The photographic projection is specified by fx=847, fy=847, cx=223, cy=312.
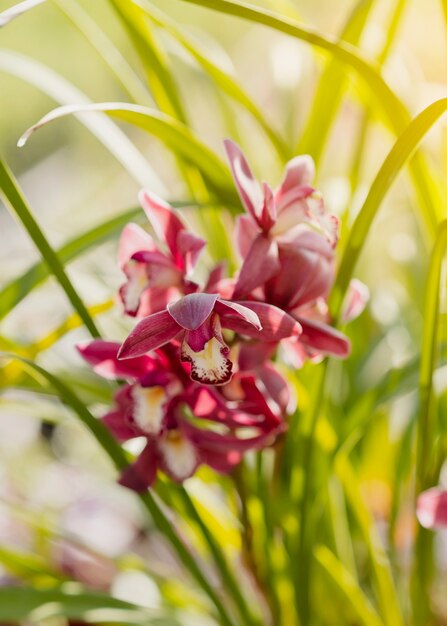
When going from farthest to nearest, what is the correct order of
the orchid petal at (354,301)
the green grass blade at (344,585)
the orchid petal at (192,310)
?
the green grass blade at (344,585)
the orchid petal at (354,301)
the orchid petal at (192,310)

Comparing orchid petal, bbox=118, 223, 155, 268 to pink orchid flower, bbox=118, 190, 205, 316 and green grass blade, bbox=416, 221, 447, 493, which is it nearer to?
pink orchid flower, bbox=118, 190, 205, 316

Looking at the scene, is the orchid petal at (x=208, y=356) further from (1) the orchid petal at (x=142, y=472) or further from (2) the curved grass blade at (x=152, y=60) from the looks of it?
(2) the curved grass blade at (x=152, y=60)

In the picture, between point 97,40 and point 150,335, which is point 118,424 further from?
point 97,40

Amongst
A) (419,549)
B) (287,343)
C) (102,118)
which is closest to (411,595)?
(419,549)

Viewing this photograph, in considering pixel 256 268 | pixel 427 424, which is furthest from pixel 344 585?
pixel 256 268

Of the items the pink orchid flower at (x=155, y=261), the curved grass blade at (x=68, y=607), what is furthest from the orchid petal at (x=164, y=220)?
the curved grass blade at (x=68, y=607)
